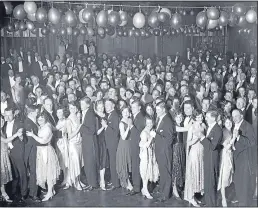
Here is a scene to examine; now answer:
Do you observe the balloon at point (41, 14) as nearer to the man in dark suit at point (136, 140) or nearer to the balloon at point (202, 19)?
the man in dark suit at point (136, 140)

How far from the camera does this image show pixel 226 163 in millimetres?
5344

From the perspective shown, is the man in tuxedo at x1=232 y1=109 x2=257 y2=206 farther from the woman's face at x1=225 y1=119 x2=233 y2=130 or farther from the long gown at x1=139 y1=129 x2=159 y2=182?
the long gown at x1=139 y1=129 x2=159 y2=182

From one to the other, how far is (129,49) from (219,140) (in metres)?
14.4

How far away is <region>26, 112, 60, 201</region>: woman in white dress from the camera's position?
5500 millimetres

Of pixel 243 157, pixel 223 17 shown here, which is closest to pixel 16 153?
pixel 243 157

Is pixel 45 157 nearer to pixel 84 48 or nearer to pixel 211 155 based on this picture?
pixel 211 155

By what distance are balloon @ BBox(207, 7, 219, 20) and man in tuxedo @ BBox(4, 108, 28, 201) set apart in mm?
4903

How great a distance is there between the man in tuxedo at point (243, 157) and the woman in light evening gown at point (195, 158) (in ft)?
1.73

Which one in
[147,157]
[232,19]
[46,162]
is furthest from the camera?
[232,19]

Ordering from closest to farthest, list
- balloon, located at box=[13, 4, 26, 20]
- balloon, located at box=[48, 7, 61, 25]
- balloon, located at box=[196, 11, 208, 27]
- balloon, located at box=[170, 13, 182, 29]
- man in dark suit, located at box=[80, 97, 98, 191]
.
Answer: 1. man in dark suit, located at box=[80, 97, 98, 191]
2. balloon, located at box=[48, 7, 61, 25]
3. balloon, located at box=[13, 4, 26, 20]
4. balloon, located at box=[196, 11, 208, 27]
5. balloon, located at box=[170, 13, 182, 29]

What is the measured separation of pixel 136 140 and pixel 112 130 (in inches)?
19.5

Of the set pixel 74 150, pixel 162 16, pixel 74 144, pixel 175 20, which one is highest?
pixel 162 16

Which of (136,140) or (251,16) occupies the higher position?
(251,16)

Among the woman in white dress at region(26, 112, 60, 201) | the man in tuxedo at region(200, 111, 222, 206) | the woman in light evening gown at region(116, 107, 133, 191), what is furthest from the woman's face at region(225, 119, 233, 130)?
the woman in white dress at region(26, 112, 60, 201)
